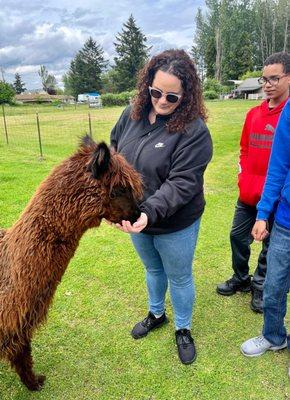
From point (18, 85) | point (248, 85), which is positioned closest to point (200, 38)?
point (248, 85)

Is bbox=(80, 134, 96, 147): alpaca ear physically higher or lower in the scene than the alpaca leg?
higher

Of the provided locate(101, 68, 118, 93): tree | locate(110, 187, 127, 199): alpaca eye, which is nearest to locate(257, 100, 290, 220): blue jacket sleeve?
locate(110, 187, 127, 199): alpaca eye

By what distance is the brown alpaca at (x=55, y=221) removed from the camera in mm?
2092

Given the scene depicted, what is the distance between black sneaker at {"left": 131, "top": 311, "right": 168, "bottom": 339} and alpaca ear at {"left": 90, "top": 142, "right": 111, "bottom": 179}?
6.17 ft

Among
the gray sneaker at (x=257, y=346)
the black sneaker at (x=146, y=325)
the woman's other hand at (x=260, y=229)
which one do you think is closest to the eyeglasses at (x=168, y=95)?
the woman's other hand at (x=260, y=229)

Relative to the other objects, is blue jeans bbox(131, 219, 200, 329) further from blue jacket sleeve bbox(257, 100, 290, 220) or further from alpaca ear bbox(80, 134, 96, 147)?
alpaca ear bbox(80, 134, 96, 147)

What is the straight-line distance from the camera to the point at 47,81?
350ft

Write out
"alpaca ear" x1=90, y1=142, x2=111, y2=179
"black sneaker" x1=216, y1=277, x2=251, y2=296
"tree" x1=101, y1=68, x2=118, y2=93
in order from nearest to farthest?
"alpaca ear" x1=90, y1=142, x2=111, y2=179 → "black sneaker" x1=216, y1=277, x2=251, y2=296 → "tree" x1=101, y1=68, x2=118, y2=93

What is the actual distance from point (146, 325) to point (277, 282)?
4.33 ft

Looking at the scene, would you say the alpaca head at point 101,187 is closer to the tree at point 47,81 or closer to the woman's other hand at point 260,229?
the woman's other hand at point 260,229

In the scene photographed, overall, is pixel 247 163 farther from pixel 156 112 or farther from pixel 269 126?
pixel 156 112

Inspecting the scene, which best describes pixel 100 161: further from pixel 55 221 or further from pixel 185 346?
pixel 185 346

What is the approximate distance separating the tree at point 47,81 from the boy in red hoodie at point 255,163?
107 meters

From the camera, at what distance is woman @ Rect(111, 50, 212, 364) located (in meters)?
2.28
